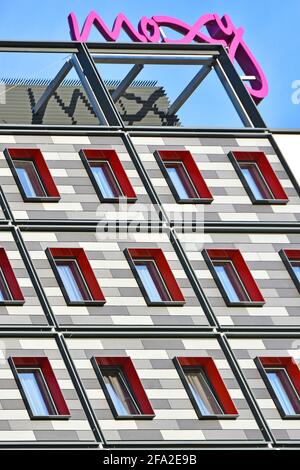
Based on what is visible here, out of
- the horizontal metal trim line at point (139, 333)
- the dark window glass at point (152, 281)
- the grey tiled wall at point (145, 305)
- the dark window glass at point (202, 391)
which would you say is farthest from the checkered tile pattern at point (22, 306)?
the dark window glass at point (202, 391)

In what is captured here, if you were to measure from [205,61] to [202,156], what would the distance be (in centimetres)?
576

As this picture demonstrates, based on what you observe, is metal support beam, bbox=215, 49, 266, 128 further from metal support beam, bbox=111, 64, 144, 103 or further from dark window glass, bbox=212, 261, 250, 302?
dark window glass, bbox=212, 261, 250, 302

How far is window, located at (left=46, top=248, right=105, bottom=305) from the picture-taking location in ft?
209

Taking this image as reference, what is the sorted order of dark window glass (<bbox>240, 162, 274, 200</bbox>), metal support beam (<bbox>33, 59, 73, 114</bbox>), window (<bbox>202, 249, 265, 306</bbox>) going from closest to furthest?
window (<bbox>202, 249, 265, 306</bbox>) → dark window glass (<bbox>240, 162, 274, 200</bbox>) → metal support beam (<bbox>33, 59, 73, 114</bbox>)

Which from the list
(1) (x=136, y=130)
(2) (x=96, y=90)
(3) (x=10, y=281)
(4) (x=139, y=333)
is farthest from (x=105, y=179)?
(4) (x=139, y=333)

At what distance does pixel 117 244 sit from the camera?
65.4m

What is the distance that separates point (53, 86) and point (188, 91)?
231 inches

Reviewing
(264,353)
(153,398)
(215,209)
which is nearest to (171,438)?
(153,398)

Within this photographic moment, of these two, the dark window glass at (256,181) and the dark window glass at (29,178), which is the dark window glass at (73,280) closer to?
the dark window glass at (29,178)

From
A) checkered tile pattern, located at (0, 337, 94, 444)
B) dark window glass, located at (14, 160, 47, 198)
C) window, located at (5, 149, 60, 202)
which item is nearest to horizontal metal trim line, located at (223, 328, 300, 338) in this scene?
checkered tile pattern, located at (0, 337, 94, 444)

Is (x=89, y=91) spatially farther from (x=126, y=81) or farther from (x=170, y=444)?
(x=170, y=444)

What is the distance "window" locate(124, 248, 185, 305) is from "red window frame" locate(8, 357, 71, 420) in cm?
488

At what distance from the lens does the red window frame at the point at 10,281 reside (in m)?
62.8
